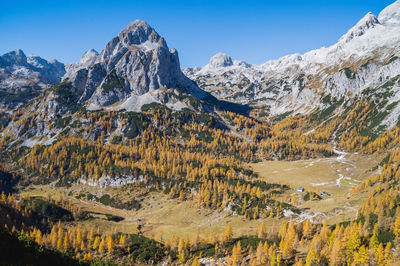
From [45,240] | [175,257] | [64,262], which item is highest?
[64,262]

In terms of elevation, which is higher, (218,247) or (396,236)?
(396,236)

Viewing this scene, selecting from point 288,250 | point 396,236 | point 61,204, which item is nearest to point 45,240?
point 61,204

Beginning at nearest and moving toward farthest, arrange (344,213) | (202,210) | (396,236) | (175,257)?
(396,236)
(175,257)
(344,213)
(202,210)

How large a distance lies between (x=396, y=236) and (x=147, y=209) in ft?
500

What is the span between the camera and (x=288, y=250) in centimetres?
9519

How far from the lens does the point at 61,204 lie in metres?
170

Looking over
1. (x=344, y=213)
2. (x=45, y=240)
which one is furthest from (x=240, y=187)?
(x=45, y=240)

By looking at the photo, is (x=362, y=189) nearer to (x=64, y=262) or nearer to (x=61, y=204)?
(x=64, y=262)

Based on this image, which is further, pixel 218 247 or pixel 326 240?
pixel 218 247

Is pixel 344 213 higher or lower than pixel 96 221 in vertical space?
higher

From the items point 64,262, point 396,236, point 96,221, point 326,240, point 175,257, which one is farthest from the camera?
point 96,221

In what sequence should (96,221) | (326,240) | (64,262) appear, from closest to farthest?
1. (64,262)
2. (326,240)
3. (96,221)

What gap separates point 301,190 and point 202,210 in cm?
8244

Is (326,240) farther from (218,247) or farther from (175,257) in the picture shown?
(175,257)
